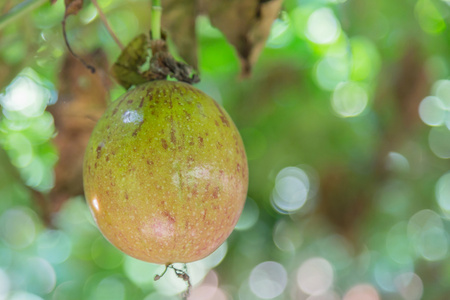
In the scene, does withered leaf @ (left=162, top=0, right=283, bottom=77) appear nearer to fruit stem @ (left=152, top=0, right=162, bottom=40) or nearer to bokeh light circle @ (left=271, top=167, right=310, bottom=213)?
fruit stem @ (left=152, top=0, right=162, bottom=40)

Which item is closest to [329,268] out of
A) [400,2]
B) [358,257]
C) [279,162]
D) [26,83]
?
[358,257]

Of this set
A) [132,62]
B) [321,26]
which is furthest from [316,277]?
[132,62]

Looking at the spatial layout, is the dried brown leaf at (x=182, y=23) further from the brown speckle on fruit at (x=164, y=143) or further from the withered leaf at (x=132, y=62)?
the brown speckle on fruit at (x=164, y=143)

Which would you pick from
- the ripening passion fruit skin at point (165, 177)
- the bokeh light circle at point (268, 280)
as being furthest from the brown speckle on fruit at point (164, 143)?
the bokeh light circle at point (268, 280)

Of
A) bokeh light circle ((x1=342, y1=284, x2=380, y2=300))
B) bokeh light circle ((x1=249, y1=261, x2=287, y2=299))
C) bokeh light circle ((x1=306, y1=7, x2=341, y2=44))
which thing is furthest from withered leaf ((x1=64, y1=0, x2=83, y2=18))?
bokeh light circle ((x1=342, y1=284, x2=380, y2=300))

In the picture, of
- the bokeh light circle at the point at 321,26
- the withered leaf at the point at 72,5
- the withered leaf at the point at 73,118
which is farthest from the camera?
the bokeh light circle at the point at 321,26

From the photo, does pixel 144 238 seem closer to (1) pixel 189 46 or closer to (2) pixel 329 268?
(1) pixel 189 46
